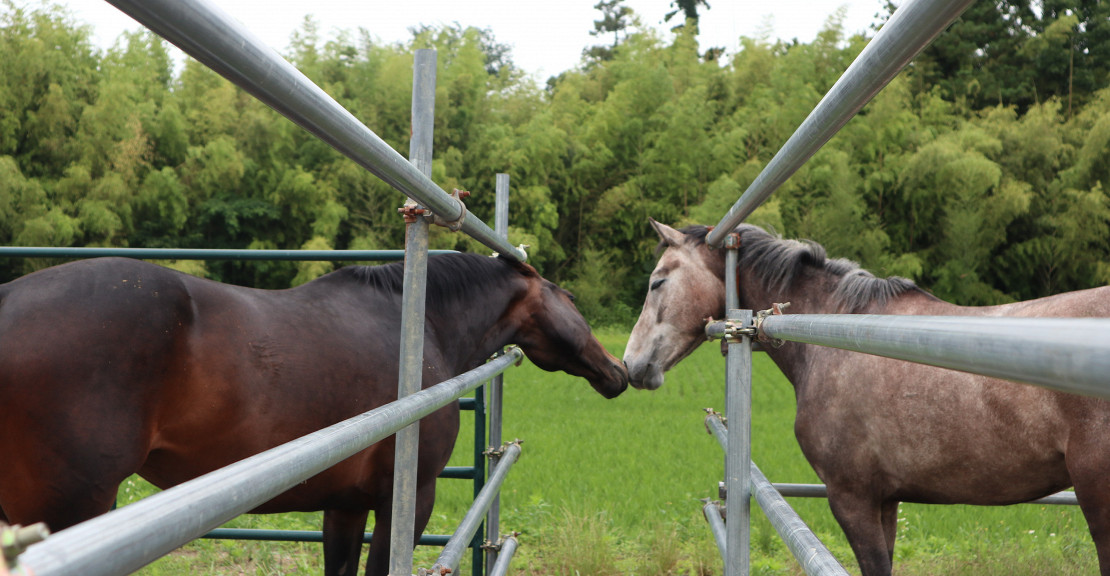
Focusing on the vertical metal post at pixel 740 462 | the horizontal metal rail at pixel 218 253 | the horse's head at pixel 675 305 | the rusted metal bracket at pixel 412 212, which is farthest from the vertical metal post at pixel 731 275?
the horizontal metal rail at pixel 218 253

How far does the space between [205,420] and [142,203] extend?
19008 millimetres

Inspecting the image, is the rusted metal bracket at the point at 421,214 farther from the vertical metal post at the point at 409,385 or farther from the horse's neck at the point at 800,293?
the horse's neck at the point at 800,293

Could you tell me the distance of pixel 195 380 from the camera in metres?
1.88

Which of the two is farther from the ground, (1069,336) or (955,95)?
(955,95)

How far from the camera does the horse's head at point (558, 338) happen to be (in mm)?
3018

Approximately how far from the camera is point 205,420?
6.22 feet

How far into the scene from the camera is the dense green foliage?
57.5 feet

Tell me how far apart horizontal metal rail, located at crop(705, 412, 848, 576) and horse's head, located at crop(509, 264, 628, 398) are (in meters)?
1.66

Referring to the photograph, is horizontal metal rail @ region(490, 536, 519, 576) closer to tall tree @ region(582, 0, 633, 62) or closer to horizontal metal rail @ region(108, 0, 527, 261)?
horizontal metal rail @ region(108, 0, 527, 261)

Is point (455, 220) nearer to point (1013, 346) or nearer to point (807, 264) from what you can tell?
point (1013, 346)

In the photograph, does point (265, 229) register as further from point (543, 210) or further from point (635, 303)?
point (635, 303)

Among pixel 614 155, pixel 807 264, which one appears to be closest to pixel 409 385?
pixel 807 264

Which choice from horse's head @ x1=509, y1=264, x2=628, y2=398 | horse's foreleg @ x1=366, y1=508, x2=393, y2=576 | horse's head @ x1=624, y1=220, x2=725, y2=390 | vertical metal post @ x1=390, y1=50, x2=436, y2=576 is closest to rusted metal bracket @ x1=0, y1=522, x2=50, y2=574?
vertical metal post @ x1=390, y1=50, x2=436, y2=576

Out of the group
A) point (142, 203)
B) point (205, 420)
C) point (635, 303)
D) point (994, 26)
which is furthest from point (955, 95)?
point (205, 420)
